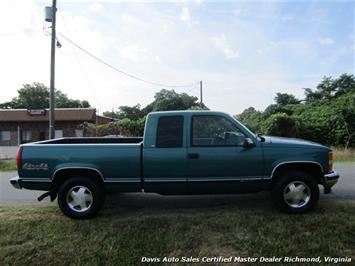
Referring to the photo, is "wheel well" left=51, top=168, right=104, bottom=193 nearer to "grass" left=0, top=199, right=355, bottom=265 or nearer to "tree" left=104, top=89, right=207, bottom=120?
"grass" left=0, top=199, right=355, bottom=265

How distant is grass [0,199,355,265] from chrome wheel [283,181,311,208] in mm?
249

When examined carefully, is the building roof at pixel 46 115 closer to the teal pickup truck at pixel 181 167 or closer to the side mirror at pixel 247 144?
the teal pickup truck at pixel 181 167

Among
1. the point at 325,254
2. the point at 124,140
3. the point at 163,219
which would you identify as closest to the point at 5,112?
the point at 124,140

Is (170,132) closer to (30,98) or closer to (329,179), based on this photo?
(329,179)

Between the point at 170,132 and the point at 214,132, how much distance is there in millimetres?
761

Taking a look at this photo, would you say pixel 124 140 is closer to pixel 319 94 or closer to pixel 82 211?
pixel 82 211

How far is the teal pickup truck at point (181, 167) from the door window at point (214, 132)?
0.06ft

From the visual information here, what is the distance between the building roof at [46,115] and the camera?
1308 inches

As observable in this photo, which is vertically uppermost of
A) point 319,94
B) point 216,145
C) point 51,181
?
point 319,94

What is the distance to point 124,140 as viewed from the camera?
7879 millimetres

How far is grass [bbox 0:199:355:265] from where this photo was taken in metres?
4.81

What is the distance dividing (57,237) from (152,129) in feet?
7.44

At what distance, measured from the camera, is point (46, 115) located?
34375 millimetres

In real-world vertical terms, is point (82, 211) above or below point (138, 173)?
below
